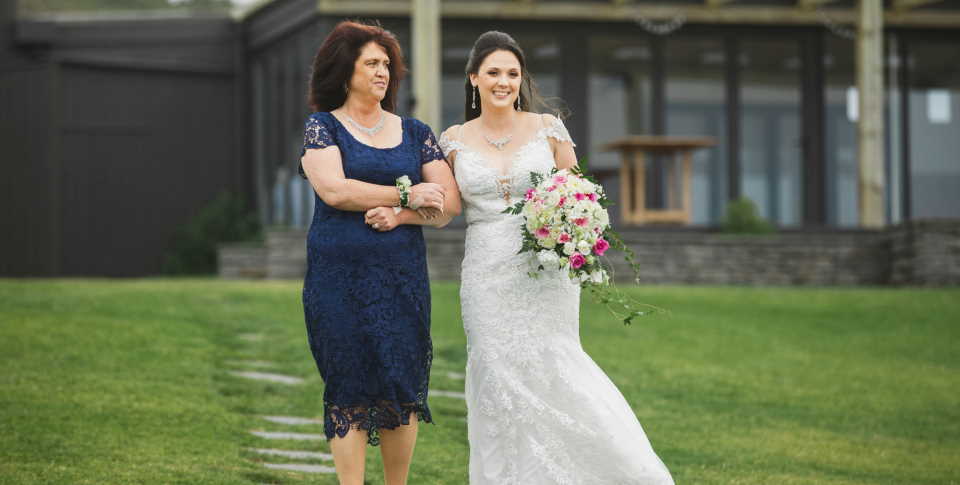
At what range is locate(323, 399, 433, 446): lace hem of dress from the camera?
4.30 metres

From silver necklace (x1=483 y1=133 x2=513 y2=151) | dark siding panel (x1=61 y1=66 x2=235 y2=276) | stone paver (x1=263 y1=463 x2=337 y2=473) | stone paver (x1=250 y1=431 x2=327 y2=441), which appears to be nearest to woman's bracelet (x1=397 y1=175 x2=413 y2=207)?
silver necklace (x1=483 y1=133 x2=513 y2=151)

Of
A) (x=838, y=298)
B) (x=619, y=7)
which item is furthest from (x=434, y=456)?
(x=619, y=7)

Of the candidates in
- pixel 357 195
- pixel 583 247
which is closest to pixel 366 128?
pixel 357 195

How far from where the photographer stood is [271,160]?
18.9 meters

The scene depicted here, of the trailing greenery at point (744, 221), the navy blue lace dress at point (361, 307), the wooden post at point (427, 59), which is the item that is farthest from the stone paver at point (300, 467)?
the trailing greenery at point (744, 221)

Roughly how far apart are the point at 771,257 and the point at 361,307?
11.6m

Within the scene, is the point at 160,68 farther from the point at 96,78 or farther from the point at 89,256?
the point at 89,256

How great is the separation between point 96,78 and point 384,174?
14881 mm

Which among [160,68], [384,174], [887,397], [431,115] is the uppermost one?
[160,68]

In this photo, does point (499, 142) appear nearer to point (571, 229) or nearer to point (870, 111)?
point (571, 229)

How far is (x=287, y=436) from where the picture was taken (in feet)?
21.0

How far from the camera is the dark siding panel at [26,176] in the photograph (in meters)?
17.1

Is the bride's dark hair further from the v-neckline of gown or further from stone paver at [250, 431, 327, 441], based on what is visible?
stone paver at [250, 431, 327, 441]

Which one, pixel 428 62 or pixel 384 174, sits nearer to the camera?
pixel 384 174
